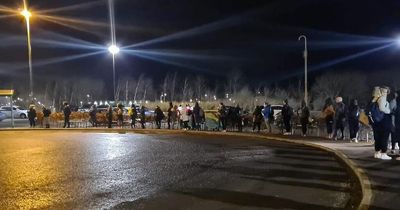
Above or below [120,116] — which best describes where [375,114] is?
above

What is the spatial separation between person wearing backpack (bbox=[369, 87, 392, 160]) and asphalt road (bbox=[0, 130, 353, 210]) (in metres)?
1.38

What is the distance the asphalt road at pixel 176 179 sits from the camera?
955 cm

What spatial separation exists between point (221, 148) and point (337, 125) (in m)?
5.32

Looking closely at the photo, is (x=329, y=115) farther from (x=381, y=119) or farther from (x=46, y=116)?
(x=46, y=116)

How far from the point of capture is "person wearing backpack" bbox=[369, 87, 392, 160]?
46.4ft

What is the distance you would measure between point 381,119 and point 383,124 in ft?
0.55

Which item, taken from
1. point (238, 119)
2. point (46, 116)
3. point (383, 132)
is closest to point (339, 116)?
point (383, 132)

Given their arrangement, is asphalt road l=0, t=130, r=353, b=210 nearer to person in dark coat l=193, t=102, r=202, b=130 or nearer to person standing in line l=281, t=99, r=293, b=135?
person standing in line l=281, t=99, r=293, b=135

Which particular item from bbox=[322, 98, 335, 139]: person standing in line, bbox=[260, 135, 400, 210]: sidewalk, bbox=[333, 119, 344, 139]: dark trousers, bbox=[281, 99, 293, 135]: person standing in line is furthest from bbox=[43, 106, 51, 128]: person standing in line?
bbox=[260, 135, 400, 210]: sidewalk

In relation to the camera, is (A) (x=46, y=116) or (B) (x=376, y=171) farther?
(A) (x=46, y=116)

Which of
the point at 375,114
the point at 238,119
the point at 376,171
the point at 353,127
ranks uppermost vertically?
the point at 375,114

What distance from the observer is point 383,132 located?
46.6ft

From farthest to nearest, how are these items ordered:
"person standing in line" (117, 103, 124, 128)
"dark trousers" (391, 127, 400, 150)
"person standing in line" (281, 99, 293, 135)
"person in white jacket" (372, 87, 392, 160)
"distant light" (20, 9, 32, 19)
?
"distant light" (20, 9, 32, 19) < "person standing in line" (117, 103, 124, 128) < "person standing in line" (281, 99, 293, 135) < "dark trousers" (391, 127, 400, 150) < "person in white jacket" (372, 87, 392, 160)

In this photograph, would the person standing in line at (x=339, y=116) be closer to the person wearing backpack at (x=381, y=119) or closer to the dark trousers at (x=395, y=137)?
the dark trousers at (x=395, y=137)
